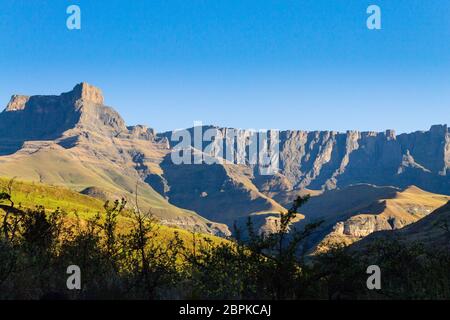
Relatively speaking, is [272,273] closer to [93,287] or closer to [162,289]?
[162,289]

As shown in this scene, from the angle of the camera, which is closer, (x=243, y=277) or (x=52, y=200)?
(x=243, y=277)

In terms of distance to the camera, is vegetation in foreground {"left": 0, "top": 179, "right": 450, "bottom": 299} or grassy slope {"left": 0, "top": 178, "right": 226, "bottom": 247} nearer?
vegetation in foreground {"left": 0, "top": 179, "right": 450, "bottom": 299}

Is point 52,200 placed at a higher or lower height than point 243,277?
higher

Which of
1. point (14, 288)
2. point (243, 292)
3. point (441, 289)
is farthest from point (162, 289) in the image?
point (441, 289)

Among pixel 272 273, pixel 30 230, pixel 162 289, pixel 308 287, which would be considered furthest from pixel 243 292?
pixel 30 230

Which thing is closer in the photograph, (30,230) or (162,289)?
(162,289)

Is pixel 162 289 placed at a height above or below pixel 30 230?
below

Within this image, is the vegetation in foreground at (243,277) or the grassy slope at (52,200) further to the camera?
the grassy slope at (52,200)

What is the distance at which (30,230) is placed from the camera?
26.4 metres
